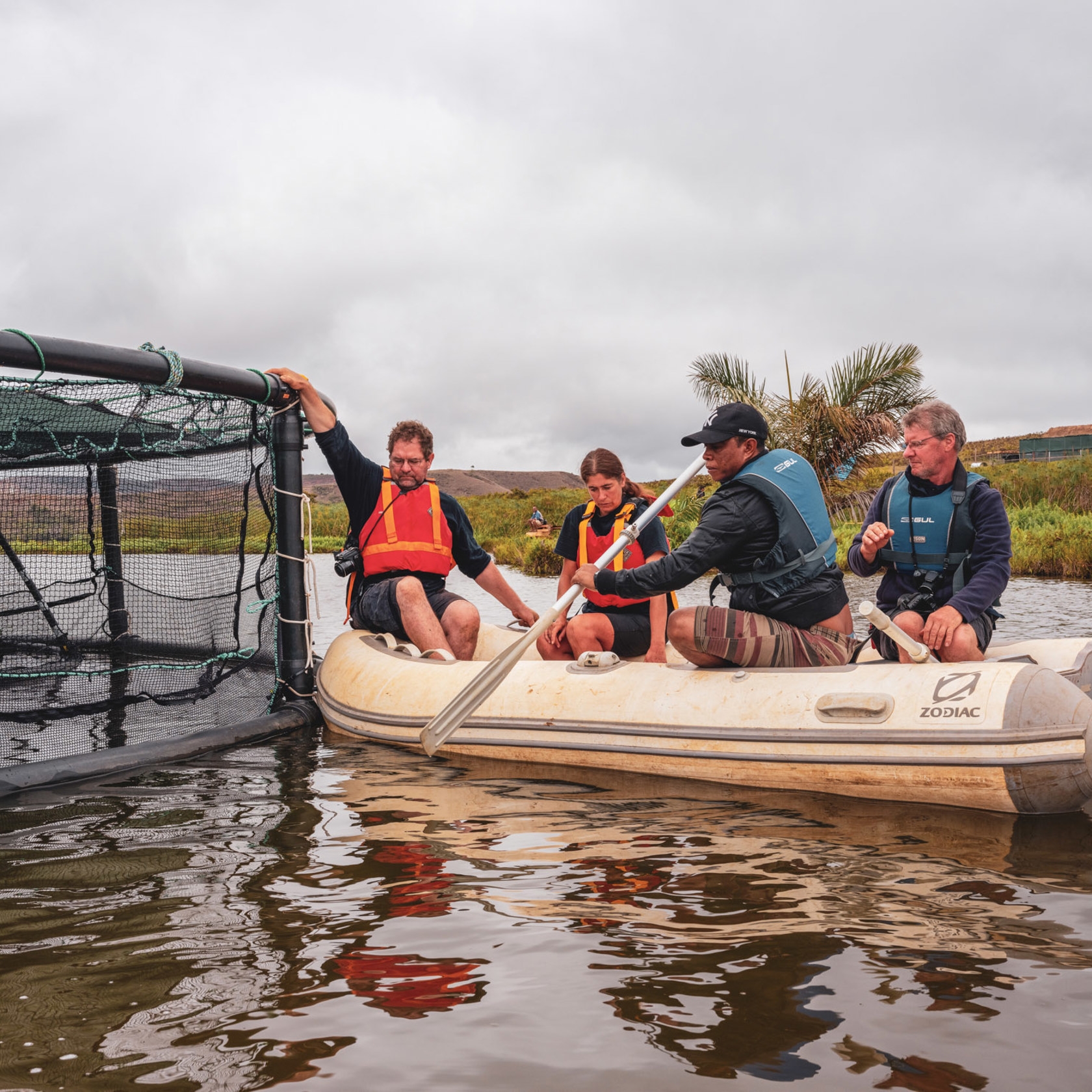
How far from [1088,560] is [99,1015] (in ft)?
46.9

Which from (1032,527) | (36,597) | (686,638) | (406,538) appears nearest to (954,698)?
(686,638)

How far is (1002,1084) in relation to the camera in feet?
5.61

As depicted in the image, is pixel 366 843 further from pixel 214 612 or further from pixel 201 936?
pixel 214 612

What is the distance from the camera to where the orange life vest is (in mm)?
5176

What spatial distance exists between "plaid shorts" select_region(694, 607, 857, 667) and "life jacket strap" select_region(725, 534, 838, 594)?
0.15 meters

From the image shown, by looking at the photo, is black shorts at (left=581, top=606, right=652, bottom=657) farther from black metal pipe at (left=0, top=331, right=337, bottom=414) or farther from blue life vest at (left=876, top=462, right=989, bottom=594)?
black metal pipe at (left=0, top=331, right=337, bottom=414)

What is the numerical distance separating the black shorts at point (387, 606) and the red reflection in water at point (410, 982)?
3317 mm

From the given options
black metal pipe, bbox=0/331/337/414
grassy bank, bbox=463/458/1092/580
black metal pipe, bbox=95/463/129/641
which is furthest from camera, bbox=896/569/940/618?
grassy bank, bbox=463/458/1092/580

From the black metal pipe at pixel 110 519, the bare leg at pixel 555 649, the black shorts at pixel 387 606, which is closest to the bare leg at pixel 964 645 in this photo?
the bare leg at pixel 555 649

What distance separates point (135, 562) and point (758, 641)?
4.62 m

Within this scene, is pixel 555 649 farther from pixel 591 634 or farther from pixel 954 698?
pixel 954 698

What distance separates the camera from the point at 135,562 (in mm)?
6656

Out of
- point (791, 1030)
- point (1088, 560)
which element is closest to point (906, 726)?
point (791, 1030)

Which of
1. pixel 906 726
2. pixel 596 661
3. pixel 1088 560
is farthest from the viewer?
pixel 1088 560
